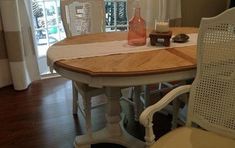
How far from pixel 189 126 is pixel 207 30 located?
48 centimetres

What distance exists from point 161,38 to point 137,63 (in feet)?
1.14

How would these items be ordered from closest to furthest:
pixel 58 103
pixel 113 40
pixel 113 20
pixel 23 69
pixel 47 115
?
pixel 113 40, pixel 47 115, pixel 58 103, pixel 23 69, pixel 113 20

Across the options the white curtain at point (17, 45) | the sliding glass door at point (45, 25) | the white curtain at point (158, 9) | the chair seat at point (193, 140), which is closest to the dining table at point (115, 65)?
the chair seat at point (193, 140)

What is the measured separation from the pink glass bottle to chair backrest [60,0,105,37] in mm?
613

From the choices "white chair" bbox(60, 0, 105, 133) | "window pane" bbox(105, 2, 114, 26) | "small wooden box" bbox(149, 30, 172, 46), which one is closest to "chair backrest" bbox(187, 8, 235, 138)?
"small wooden box" bbox(149, 30, 172, 46)

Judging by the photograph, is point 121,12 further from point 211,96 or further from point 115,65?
point 211,96

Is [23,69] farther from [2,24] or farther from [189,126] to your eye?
[189,126]

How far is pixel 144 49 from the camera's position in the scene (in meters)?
1.68

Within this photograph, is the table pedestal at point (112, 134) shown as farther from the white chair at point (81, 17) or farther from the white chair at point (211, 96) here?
the white chair at point (211, 96)

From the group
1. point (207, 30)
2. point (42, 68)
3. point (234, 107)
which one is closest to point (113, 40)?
point (207, 30)

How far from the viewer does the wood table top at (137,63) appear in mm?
1356

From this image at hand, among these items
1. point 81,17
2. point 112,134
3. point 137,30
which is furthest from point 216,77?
point 81,17

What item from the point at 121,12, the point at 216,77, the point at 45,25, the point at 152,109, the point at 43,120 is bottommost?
the point at 43,120

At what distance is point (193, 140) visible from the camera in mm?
1275
